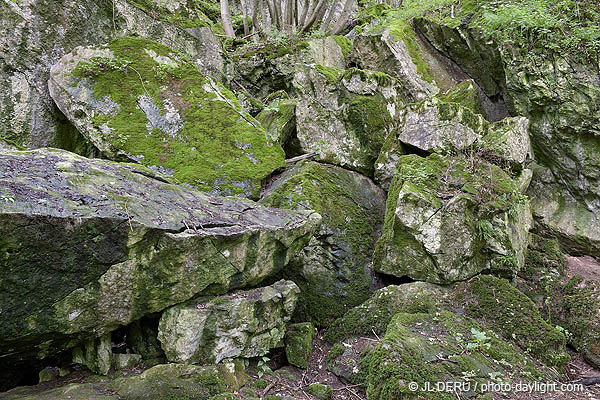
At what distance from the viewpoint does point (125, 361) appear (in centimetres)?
410

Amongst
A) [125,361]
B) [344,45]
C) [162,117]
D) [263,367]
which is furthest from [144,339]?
[344,45]

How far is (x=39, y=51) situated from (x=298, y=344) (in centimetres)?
682

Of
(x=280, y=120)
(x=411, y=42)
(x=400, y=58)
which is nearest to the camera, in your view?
(x=280, y=120)

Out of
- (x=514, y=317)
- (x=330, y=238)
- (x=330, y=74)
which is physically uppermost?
(x=330, y=74)

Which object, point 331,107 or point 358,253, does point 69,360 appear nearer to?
point 358,253

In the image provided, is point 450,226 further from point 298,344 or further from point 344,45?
point 344,45

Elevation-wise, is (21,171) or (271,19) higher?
(271,19)

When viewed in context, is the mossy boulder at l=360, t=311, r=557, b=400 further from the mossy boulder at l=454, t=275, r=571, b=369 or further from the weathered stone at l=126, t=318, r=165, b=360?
the weathered stone at l=126, t=318, r=165, b=360

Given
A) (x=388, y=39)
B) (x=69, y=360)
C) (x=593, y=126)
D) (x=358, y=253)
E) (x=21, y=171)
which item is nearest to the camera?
(x=21, y=171)

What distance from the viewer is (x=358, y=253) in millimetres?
6508

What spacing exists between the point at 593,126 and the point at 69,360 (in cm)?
1021

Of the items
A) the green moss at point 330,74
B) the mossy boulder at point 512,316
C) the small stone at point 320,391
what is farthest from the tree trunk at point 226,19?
the small stone at point 320,391

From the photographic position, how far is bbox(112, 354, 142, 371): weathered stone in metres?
4.06

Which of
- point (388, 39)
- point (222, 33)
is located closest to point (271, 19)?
point (222, 33)
